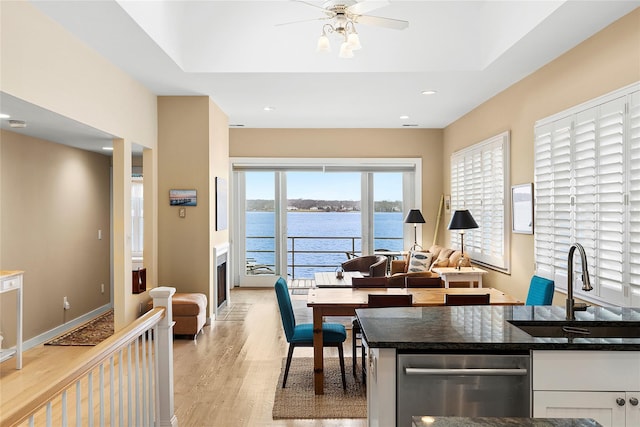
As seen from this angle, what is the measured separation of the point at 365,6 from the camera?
10.2ft

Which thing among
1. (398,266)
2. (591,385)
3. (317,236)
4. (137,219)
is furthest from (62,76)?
(317,236)

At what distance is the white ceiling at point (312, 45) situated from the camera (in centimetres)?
362

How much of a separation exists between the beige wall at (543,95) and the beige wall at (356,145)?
129 cm

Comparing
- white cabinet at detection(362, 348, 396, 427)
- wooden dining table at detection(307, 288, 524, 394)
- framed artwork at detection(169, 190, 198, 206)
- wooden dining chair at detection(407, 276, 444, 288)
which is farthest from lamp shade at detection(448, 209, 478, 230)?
white cabinet at detection(362, 348, 396, 427)

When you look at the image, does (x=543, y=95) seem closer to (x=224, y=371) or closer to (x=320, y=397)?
(x=320, y=397)

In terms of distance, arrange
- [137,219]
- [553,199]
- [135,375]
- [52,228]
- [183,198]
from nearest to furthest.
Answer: [135,375] → [553,199] → [52,228] → [183,198] → [137,219]

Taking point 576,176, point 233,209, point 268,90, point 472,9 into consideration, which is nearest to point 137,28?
point 268,90

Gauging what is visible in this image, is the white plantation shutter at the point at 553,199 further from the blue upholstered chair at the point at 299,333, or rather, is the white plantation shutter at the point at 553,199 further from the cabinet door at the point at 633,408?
the cabinet door at the point at 633,408

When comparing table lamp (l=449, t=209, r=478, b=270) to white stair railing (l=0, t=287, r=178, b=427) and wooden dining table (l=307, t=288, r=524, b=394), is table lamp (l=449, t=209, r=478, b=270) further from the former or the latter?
white stair railing (l=0, t=287, r=178, b=427)

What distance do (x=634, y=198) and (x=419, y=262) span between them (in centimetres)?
410

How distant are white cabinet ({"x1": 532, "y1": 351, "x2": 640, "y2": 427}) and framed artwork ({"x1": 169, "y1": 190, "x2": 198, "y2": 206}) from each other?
472 cm

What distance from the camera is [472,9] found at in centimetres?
450

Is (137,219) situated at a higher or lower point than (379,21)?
lower

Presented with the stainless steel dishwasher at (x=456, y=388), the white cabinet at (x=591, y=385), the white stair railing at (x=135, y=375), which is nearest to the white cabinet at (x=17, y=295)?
the white stair railing at (x=135, y=375)
